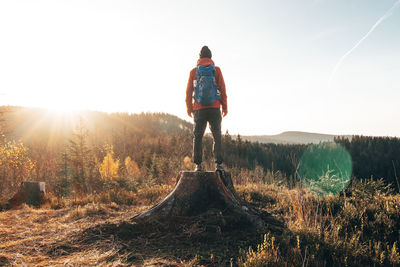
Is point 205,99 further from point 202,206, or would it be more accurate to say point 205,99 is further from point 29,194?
point 29,194

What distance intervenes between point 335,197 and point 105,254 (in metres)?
5.18

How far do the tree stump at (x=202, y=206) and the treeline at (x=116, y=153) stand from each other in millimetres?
1483

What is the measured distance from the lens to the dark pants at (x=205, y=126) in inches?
203

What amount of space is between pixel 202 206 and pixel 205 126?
1755mm

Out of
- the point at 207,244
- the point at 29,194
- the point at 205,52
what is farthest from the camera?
the point at 29,194

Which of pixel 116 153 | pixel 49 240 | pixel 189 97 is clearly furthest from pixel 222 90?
pixel 116 153

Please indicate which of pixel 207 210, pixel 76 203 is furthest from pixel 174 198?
pixel 76 203

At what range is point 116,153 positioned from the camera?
57.2ft

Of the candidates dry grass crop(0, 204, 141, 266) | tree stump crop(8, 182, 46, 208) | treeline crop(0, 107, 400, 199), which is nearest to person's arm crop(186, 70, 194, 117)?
treeline crop(0, 107, 400, 199)

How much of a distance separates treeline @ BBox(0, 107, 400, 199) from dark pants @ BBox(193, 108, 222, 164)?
1567 mm

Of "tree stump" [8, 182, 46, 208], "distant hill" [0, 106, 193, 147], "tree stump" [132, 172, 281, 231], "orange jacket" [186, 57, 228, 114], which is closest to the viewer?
"tree stump" [132, 172, 281, 231]

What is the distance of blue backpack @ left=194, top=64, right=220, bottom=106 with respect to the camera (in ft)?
16.2

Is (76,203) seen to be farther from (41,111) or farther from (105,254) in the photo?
(41,111)

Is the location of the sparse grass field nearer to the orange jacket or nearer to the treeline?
the treeline
